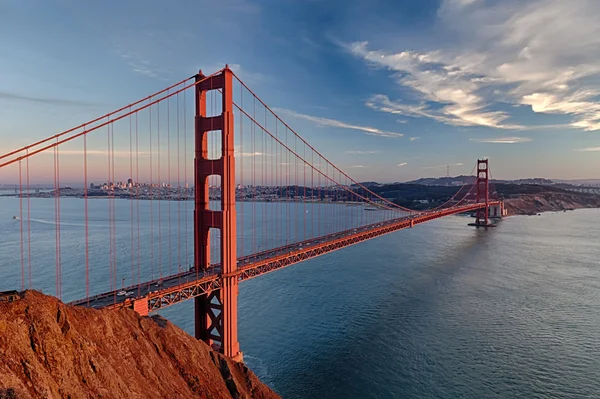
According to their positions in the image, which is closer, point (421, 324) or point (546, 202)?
point (421, 324)

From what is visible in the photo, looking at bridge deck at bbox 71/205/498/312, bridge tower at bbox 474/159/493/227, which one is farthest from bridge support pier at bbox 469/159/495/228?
bridge deck at bbox 71/205/498/312

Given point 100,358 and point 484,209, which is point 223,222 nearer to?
point 100,358

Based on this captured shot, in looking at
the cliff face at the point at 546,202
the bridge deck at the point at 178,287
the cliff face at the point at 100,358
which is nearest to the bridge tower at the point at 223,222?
the bridge deck at the point at 178,287

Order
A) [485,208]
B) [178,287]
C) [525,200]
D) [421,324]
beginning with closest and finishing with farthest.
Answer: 1. [178,287]
2. [421,324]
3. [485,208]
4. [525,200]

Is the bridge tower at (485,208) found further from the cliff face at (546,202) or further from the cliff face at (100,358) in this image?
the cliff face at (100,358)

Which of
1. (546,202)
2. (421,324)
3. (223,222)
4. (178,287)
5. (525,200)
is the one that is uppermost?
(223,222)

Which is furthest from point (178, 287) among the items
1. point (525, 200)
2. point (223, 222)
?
point (525, 200)

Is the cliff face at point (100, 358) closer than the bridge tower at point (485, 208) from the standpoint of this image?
Yes

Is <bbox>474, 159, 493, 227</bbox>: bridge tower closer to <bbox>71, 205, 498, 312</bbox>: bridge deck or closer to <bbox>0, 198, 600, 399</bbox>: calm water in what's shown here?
<bbox>0, 198, 600, 399</bbox>: calm water
